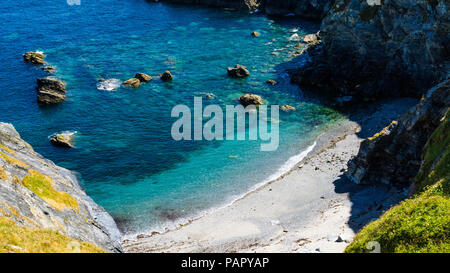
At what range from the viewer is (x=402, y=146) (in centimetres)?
4672

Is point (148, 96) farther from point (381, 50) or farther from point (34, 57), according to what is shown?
point (381, 50)

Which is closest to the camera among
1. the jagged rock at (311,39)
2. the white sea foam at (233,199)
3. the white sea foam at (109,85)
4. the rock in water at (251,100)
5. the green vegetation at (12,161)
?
the green vegetation at (12,161)

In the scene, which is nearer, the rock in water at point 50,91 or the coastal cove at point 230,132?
the coastal cove at point 230,132

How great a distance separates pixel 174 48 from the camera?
10269 centimetres

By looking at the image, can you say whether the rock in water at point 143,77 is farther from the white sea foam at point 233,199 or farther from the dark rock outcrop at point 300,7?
the dark rock outcrop at point 300,7

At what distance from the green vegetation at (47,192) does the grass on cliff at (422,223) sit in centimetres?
2422

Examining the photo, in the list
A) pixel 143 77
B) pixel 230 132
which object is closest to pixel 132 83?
pixel 143 77

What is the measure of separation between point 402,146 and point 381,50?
3636 centimetres

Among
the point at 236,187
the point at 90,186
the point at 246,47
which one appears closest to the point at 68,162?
the point at 90,186

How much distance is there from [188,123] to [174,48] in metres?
37.0

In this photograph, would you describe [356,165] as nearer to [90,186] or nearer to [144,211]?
[144,211]

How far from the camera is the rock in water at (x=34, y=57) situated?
9475 cm

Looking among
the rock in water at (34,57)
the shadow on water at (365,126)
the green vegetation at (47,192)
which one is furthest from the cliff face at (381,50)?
the rock in water at (34,57)

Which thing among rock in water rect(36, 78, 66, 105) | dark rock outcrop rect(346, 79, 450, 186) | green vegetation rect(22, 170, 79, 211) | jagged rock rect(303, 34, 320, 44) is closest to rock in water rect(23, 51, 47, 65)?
rock in water rect(36, 78, 66, 105)
